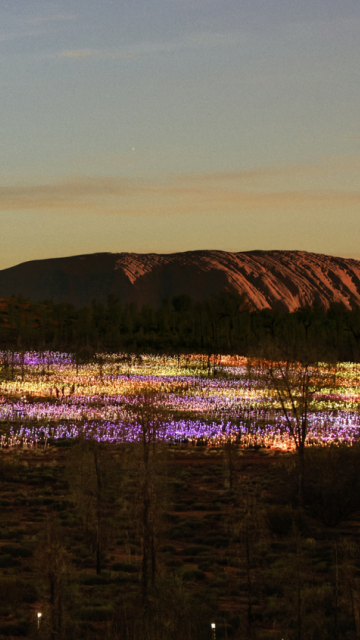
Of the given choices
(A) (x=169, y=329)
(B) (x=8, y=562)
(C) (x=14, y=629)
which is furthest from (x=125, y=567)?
(A) (x=169, y=329)

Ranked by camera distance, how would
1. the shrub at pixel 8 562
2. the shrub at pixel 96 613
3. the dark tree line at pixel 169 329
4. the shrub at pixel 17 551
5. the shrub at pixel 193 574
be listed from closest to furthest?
1. the shrub at pixel 96 613
2. the shrub at pixel 193 574
3. the shrub at pixel 8 562
4. the shrub at pixel 17 551
5. the dark tree line at pixel 169 329

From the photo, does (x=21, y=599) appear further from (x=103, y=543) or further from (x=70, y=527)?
(x=70, y=527)

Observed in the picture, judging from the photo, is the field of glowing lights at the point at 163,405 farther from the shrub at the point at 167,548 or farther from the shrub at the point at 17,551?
the shrub at the point at 17,551

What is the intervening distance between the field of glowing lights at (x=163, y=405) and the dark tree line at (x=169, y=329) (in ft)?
81.1

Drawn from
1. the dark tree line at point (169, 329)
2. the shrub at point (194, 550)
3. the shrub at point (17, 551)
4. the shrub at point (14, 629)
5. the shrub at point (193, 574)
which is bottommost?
the shrub at point (14, 629)

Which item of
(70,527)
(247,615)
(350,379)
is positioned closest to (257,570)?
(247,615)

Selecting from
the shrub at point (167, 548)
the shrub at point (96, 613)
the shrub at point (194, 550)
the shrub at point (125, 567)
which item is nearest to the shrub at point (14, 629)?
the shrub at point (96, 613)

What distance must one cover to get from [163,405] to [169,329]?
10504 centimetres

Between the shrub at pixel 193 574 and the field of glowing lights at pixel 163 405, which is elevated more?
the field of glowing lights at pixel 163 405

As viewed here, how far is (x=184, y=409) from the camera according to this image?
56375 millimetres

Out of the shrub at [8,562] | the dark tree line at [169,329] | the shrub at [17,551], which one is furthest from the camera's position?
the dark tree line at [169,329]

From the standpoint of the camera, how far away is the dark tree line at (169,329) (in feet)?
402

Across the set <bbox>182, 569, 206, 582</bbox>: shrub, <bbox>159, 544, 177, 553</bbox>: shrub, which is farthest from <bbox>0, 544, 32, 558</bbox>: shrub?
<bbox>182, 569, 206, 582</bbox>: shrub

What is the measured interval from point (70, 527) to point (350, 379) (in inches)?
2540
